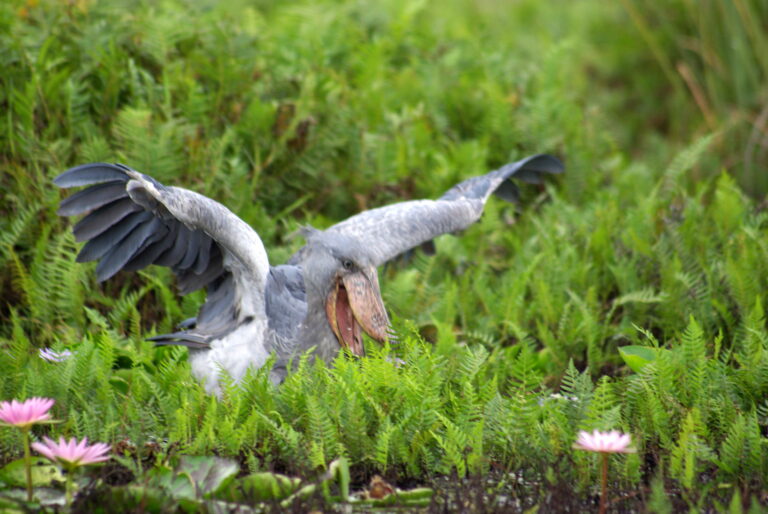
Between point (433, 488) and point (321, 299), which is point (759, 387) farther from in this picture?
point (321, 299)

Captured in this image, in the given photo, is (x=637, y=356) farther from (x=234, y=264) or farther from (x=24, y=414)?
(x=24, y=414)

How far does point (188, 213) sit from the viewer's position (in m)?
3.69

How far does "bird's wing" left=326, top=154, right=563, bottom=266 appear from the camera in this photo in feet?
13.5

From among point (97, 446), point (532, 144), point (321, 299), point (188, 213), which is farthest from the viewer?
point (532, 144)

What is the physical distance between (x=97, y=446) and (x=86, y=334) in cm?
179

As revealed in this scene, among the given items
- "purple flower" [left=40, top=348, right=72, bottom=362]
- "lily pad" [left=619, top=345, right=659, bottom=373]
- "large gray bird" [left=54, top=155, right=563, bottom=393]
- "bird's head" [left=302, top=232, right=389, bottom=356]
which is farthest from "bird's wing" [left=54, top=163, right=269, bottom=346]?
"lily pad" [left=619, top=345, right=659, bottom=373]

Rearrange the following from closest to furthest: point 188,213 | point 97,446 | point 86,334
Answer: point 97,446
point 188,213
point 86,334

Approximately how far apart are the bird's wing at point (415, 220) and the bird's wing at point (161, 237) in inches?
17.8

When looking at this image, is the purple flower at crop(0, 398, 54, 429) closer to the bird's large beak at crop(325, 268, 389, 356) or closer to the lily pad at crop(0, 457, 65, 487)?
the lily pad at crop(0, 457, 65, 487)

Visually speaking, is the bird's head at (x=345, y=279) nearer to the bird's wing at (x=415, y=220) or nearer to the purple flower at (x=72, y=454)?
the bird's wing at (x=415, y=220)

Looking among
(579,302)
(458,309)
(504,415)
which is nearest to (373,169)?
(458,309)

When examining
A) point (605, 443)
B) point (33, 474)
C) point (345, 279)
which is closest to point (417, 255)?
point (345, 279)

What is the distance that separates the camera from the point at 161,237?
3998mm

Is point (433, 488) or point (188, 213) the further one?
point (188, 213)
